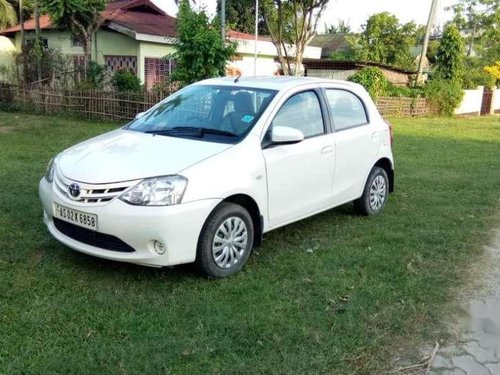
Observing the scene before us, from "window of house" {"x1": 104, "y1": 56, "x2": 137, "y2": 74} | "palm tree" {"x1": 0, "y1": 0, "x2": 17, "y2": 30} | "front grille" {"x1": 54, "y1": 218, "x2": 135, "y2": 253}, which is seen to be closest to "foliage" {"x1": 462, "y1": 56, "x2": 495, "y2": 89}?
"window of house" {"x1": 104, "y1": 56, "x2": 137, "y2": 74}

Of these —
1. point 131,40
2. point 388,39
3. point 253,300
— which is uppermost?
point 388,39

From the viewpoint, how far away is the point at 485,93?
29.1 meters

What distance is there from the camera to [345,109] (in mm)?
6027

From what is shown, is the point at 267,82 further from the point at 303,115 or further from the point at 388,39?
the point at 388,39

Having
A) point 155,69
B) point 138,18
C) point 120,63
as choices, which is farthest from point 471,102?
point 120,63

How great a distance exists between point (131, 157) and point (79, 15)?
1531cm

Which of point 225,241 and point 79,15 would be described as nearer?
point 225,241

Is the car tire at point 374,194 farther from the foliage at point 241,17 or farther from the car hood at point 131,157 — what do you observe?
the foliage at point 241,17

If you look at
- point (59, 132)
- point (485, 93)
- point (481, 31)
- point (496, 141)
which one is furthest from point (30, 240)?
point (481, 31)

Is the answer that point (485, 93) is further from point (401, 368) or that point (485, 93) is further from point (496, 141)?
point (401, 368)

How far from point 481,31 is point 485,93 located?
41.4ft

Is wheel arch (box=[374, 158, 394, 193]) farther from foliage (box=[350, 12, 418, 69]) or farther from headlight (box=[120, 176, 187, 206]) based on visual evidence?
foliage (box=[350, 12, 418, 69])

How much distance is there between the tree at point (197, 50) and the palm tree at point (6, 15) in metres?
17.8

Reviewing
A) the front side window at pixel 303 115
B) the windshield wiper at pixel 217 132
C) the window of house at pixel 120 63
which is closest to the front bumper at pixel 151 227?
the windshield wiper at pixel 217 132
